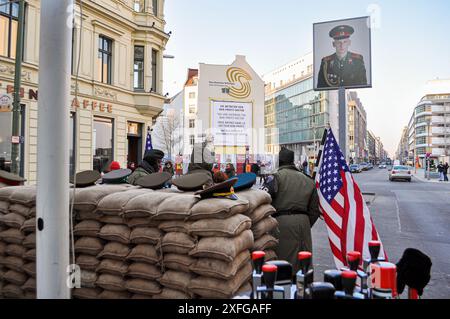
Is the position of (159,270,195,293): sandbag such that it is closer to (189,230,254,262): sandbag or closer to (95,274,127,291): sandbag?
(189,230,254,262): sandbag

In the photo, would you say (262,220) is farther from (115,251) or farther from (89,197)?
(89,197)

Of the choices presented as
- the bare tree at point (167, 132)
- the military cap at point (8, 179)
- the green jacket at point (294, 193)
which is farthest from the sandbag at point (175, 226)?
the bare tree at point (167, 132)

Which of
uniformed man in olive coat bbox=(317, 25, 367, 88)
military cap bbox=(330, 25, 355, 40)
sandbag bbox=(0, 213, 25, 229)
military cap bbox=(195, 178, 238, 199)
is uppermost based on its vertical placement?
military cap bbox=(330, 25, 355, 40)

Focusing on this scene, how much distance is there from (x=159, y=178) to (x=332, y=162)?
2160 millimetres

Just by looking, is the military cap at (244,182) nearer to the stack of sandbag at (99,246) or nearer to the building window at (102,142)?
the stack of sandbag at (99,246)

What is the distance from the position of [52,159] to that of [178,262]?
134 cm

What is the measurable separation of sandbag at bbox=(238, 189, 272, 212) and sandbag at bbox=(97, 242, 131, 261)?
1.19 metres

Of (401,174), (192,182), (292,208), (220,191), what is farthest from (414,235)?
(401,174)

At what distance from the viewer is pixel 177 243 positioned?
111 inches

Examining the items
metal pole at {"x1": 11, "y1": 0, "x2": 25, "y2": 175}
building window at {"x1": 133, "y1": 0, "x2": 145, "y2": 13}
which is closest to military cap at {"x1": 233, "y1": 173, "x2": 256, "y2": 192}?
metal pole at {"x1": 11, "y1": 0, "x2": 25, "y2": 175}

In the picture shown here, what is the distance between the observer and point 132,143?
20.2 metres

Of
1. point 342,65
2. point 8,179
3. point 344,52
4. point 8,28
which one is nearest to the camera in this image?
point 8,179

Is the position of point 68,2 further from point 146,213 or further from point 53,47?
point 146,213

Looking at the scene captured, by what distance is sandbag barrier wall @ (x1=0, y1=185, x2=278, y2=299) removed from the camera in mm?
2730
